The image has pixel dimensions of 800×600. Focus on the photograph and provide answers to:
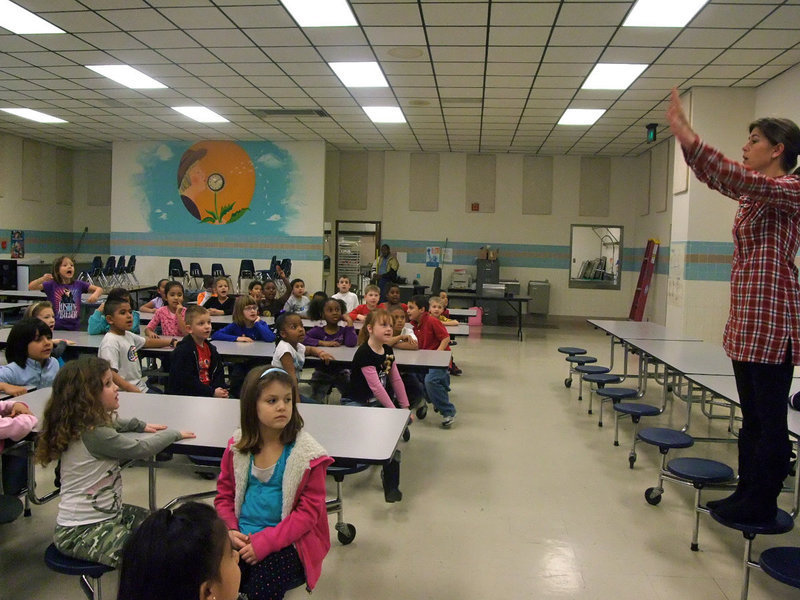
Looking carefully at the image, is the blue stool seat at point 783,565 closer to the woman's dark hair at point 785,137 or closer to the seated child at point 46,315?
the woman's dark hair at point 785,137

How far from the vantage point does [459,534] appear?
3215mm

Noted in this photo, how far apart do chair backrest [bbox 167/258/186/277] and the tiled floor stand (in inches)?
357

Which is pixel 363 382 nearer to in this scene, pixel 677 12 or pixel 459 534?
pixel 459 534

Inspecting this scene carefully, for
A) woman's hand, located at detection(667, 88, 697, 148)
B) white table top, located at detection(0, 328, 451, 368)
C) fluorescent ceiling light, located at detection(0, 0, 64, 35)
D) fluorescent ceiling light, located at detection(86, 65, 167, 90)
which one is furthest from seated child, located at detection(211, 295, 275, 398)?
fluorescent ceiling light, located at detection(86, 65, 167, 90)

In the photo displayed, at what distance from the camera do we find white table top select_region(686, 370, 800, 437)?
2.92m

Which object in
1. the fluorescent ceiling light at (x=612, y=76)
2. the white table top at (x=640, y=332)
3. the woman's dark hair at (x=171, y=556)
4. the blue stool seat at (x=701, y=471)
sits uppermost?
the fluorescent ceiling light at (x=612, y=76)

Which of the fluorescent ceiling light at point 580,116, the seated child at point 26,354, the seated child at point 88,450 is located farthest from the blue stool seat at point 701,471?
the fluorescent ceiling light at point 580,116

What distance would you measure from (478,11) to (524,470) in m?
4.10

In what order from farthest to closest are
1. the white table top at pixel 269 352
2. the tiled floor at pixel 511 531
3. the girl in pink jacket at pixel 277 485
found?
the white table top at pixel 269 352 → the tiled floor at pixel 511 531 → the girl in pink jacket at pixel 277 485

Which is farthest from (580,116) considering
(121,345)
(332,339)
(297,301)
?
(121,345)

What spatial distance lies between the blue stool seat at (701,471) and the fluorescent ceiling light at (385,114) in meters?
7.63

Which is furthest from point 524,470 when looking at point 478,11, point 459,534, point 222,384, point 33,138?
point 33,138

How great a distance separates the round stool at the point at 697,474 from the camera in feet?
9.74

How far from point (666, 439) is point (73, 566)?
302 cm
